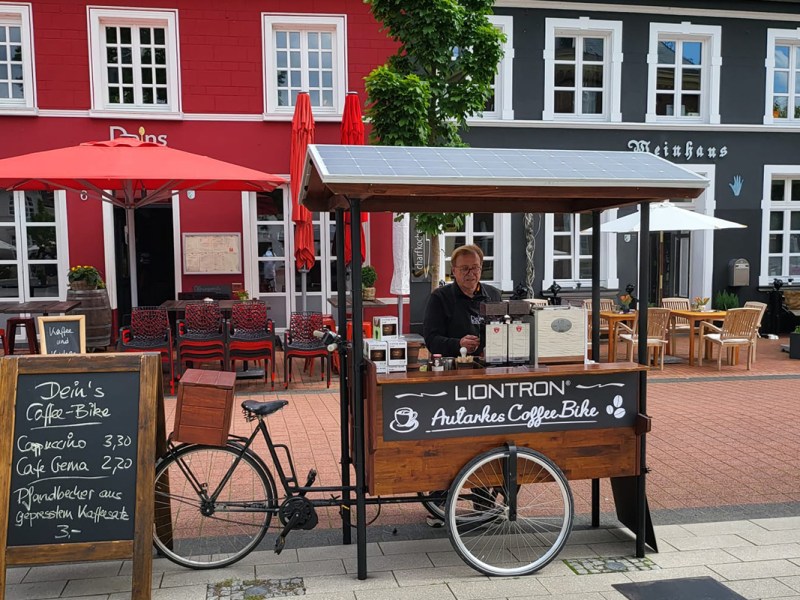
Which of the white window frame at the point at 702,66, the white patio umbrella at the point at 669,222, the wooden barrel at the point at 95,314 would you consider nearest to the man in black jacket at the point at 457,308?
the white patio umbrella at the point at 669,222

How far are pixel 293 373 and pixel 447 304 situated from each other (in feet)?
17.6

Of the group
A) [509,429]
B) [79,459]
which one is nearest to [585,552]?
[509,429]

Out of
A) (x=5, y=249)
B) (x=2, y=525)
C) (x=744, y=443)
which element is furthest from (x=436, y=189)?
(x=5, y=249)


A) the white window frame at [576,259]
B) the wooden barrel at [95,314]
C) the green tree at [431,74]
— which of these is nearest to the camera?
the green tree at [431,74]

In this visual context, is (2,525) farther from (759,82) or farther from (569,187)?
(759,82)

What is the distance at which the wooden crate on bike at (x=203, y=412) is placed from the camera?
3760mm

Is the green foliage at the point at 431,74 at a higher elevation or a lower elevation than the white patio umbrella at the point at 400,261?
higher

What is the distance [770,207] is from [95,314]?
12875mm

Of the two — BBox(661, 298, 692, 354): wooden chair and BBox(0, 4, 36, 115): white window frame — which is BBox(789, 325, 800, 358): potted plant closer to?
BBox(661, 298, 692, 354): wooden chair

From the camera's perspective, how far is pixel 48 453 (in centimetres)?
351

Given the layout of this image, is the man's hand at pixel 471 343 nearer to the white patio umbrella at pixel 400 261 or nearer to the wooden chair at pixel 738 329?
the white patio umbrella at pixel 400 261

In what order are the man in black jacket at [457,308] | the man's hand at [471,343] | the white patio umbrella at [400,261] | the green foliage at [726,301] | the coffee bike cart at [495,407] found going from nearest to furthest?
the coffee bike cart at [495,407] → the man's hand at [471,343] → the man in black jacket at [457,308] → the white patio umbrella at [400,261] → the green foliage at [726,301]

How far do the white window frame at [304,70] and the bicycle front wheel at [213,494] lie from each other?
8.93 m

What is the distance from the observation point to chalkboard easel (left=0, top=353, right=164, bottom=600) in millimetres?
3451
